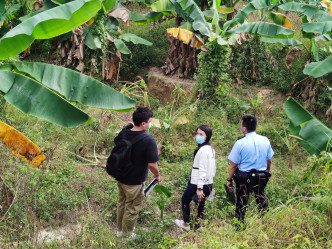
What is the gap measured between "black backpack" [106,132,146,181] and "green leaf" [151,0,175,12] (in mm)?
5911

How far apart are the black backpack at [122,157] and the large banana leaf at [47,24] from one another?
4.99 ft

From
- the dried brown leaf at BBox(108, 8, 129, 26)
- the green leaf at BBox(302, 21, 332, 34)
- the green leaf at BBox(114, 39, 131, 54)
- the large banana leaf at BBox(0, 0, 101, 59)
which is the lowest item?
the green leaf at BBox(114, 39, 131, 54)

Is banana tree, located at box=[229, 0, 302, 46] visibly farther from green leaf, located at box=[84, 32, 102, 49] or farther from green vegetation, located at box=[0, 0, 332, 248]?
green leaf, located at box=[84, 32, 102, 49]

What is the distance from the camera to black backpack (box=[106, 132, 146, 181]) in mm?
4406

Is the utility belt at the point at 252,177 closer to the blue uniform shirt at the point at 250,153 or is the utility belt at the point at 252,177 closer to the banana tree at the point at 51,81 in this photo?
the blue uniform shirt at the point at 250,153

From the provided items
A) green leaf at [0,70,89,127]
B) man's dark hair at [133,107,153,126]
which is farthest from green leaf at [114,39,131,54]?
man's dark hair at [133,107,153,126]

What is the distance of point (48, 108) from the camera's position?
481 cm

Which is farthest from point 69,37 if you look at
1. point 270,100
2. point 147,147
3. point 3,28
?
point 147,147

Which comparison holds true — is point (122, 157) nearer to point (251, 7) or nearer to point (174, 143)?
point (174, 143)

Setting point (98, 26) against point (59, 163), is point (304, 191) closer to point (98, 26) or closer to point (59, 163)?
point (59, 163)

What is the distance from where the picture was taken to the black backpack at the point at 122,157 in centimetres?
441

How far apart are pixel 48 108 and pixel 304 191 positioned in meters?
3.86

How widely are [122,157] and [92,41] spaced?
582 centimetres

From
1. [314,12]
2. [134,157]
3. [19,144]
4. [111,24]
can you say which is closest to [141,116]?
[134,157]
